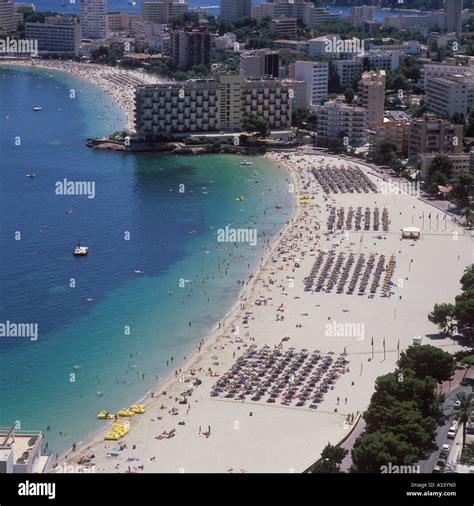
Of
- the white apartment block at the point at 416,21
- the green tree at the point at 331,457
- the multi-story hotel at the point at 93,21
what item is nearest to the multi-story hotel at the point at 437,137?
the green tree at the point at 331,457

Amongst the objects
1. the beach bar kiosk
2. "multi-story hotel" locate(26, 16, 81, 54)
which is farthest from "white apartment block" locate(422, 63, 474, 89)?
"multi-story hotel" locate(26, 16, 81, 54)

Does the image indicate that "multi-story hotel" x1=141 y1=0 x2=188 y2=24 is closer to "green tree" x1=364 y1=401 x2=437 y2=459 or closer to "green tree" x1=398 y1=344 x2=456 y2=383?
"green tree" x1=398 y1=344 x2=456 y2=383

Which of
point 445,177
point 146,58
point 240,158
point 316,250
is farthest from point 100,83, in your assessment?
point 316,250

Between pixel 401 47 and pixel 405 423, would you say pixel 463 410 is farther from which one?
pixel 401 47

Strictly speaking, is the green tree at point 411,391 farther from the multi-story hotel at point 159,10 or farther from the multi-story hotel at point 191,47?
the multi-story hotel at point 159,10

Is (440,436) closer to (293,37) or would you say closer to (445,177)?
(445,177)

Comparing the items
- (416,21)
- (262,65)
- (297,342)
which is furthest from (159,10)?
(297,342)
